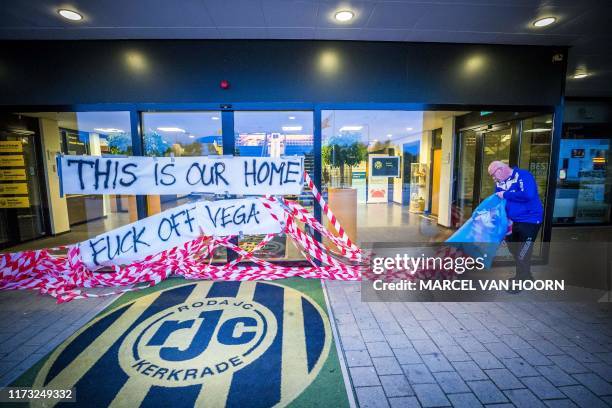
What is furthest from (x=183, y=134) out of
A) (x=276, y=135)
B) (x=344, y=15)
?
(x=344, y=15)

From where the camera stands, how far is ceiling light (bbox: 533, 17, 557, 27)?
3838mm

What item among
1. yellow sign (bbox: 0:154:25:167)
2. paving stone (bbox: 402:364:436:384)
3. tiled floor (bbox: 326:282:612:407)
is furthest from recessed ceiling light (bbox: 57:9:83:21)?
paving stone (bbox: 402:364:436:384)

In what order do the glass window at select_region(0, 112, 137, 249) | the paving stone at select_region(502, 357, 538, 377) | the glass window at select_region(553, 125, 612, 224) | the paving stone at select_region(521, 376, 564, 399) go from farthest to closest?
the glass window at select_region(553, 125, 612, 224)
the glass window at select_region(0, 112, 137, 249)
the paving stone at select_region(502, 357, 538, 377)
the paving stone at select_region(521, 376, 564, 399)

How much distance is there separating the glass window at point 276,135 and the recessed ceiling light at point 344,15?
1.38m

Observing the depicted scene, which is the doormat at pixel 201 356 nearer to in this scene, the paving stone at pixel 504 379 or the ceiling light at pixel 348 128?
the paving stone at pixel 504 379

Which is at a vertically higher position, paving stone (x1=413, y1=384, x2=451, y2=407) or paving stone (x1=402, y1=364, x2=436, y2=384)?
paving stone (x1=402, y1=364, x2=436, y2=384)

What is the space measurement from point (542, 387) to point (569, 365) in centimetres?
52

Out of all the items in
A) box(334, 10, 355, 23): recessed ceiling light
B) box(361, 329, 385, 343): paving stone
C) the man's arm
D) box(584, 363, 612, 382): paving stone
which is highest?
box(334, 10, 355, 23): recessed ceiling light

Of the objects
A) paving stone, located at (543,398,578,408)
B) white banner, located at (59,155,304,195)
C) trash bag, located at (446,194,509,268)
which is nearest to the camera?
paving stone, located at (543,398,578,408)

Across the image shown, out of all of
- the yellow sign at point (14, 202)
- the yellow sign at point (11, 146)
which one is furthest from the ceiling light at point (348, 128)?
the yellow sign at point (11, 146)

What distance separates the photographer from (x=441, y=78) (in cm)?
463

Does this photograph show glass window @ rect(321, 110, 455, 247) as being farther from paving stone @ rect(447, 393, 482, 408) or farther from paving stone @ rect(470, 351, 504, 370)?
paving stone @ rect(447, 393, 482, 408)

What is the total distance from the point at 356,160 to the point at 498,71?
9.30ft

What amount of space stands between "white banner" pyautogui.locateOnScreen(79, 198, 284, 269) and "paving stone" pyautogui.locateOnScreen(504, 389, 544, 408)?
3157 mm
